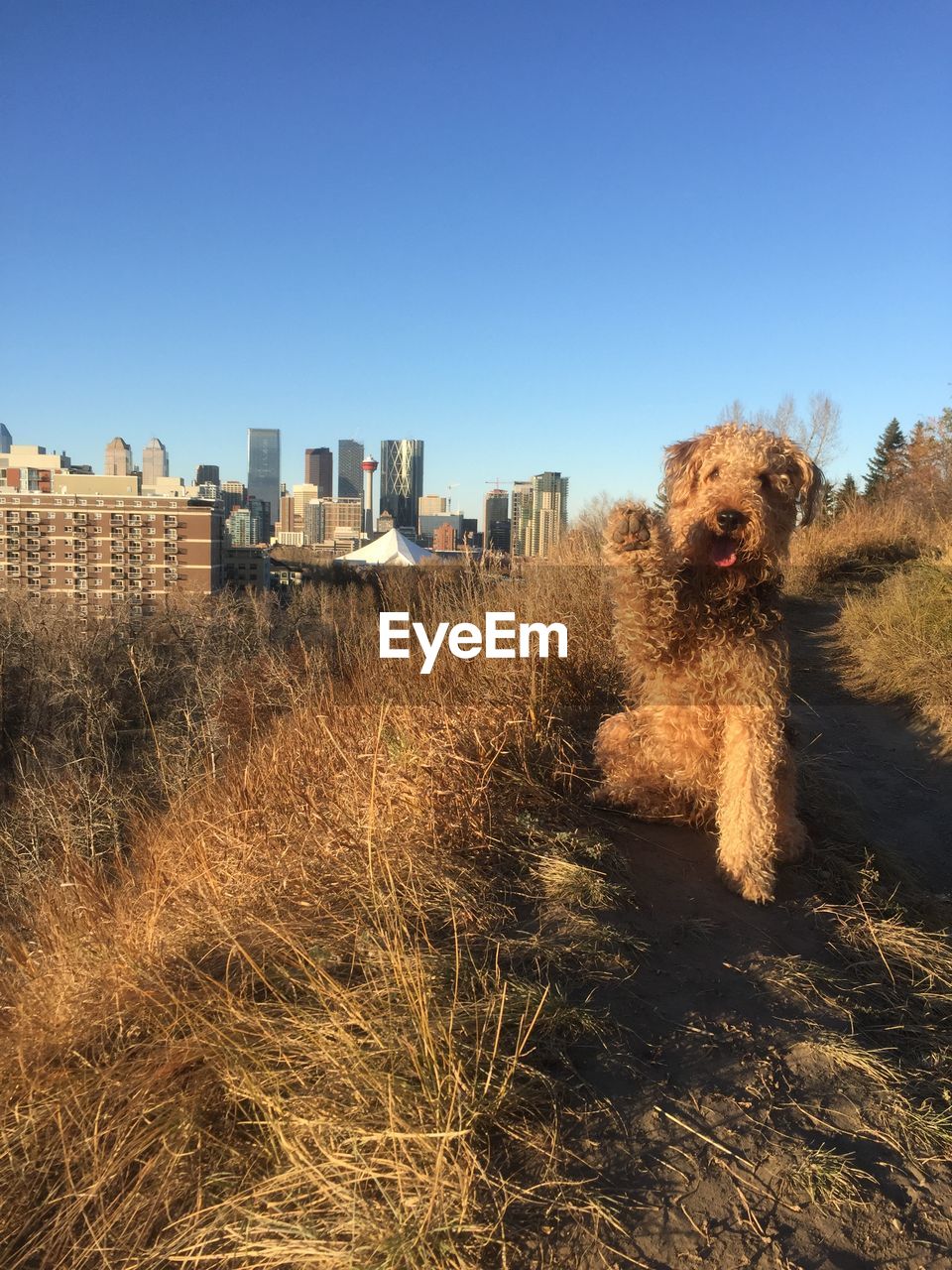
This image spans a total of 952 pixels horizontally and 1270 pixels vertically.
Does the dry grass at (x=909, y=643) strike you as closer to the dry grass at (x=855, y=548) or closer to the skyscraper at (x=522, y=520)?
the skyscraper at (x=522, y=520)

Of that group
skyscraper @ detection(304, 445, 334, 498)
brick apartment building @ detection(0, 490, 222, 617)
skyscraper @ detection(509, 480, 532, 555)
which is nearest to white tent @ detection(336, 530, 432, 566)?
brick apartment building @ detection(0, 490, 222, 617)

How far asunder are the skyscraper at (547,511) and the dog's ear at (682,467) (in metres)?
5.23

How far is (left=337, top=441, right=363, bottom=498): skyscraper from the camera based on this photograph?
418 feet

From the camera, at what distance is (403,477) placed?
6469 centimetres

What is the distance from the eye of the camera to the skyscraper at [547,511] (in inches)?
384

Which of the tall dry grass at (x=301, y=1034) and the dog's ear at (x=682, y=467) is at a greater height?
the dog's ear at (x=682, y=467)

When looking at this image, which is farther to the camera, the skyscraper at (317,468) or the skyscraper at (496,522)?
the skyscraper at (317,468)

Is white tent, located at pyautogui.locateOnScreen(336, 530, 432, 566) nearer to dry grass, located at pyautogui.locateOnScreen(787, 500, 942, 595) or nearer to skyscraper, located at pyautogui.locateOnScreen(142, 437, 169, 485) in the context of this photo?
dry grass, located at pyautogui.locateOnScreen(787, 500, 942, 595)

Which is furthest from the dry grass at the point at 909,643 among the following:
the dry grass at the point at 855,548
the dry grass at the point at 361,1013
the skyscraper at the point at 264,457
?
the skyscraper at the point at 264,457

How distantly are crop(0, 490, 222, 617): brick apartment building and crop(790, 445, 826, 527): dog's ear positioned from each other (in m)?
29.5

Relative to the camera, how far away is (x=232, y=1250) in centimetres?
187

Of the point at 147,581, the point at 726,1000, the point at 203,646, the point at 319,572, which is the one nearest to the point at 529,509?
the point at 203,646

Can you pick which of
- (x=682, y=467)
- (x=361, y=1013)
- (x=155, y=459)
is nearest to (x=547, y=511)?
(x=682, y=467)
